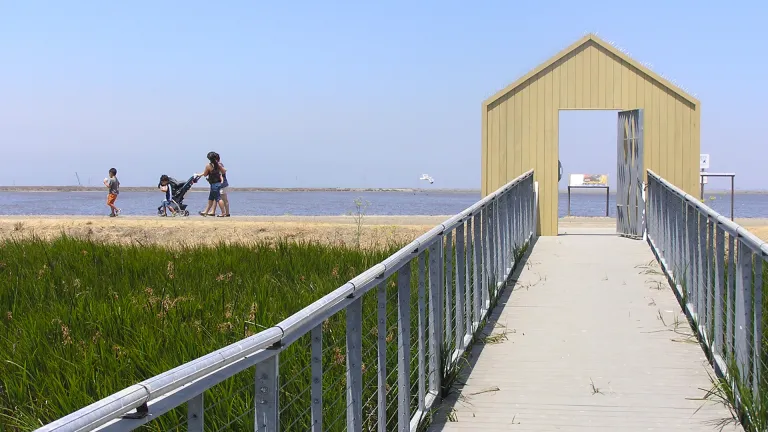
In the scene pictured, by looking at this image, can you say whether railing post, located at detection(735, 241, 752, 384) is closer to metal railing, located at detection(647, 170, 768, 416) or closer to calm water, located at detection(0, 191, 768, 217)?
metal railing, located at detection(647, 170, 768, 416)

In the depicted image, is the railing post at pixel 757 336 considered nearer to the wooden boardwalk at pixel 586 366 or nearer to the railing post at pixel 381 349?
the wooden boardwalk at pixel 586 366

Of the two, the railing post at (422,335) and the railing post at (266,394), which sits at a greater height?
the railing post at (266,394)

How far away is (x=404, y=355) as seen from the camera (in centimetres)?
523

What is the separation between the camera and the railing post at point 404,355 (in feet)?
16.7

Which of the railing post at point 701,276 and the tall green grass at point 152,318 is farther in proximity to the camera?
the railing post at point 701,276

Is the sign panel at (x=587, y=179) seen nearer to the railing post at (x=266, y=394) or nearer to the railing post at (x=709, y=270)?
the railing post at (x=709, y=270)

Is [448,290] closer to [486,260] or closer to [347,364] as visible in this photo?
[486,260]

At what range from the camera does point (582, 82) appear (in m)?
16.5

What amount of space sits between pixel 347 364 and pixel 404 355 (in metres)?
1.12

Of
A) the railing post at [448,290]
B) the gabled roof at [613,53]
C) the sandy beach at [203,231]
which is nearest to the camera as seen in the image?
the railing post at [448,290]

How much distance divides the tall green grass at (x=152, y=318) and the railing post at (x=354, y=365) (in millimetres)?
108

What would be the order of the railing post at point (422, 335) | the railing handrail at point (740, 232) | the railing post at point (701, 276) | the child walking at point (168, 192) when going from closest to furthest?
the railing handrail at point (740, 232), the railing post at point (422, 335), the railing post at point (701, 276), the child walking at point (168, 192)

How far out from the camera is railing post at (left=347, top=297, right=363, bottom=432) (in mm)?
4168

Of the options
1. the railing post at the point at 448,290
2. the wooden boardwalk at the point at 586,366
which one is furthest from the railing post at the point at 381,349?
the railing post at the point at 448,290
